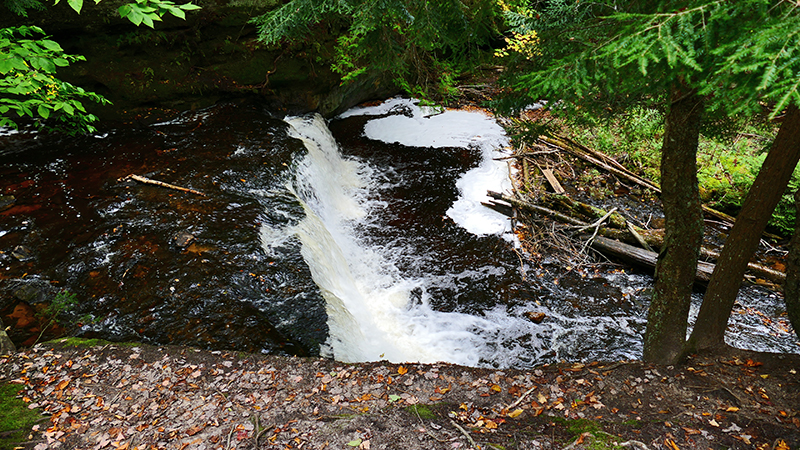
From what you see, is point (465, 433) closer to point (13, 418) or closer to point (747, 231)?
point (747, 231)

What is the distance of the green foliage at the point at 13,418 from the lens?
3047 mm

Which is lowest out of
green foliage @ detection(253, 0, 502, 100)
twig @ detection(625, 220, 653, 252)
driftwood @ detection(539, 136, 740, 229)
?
twig @ detection(625, 220, 653, 252)

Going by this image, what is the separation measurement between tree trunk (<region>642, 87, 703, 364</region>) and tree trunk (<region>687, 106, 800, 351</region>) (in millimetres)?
227

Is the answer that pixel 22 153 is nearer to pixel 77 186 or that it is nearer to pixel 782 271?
pixel 77 186

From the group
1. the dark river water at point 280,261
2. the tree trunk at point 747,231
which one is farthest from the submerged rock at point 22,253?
the tree trunk at point 747,231

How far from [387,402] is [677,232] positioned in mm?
3524

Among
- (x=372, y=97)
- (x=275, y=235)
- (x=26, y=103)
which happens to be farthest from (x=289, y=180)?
(x=372, y=97)

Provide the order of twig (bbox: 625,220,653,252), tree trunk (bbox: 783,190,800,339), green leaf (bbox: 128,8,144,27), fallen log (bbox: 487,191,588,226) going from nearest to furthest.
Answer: green leaf (bbox: 128,8,144,27) < tree trunk (bbox: 783,190,800,339) < twig (bbox: 625,220,653,252) < fallen log (bbox: 487,191,588,226)

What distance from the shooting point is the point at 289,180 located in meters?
7.87

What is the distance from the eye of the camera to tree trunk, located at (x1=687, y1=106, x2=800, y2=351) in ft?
10.3

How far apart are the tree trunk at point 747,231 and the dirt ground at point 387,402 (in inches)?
13.4

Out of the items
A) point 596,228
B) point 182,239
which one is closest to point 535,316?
point 596,228

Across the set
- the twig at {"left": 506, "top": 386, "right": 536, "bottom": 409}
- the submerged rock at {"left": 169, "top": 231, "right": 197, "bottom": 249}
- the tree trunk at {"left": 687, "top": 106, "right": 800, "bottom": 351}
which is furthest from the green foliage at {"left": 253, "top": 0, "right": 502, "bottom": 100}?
the twig at {"left": 506, "top": 386, "right": 536, "bottom": 409}

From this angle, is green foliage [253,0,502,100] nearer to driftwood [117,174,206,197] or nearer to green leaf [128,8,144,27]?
green leaf [128,8,144,27]
